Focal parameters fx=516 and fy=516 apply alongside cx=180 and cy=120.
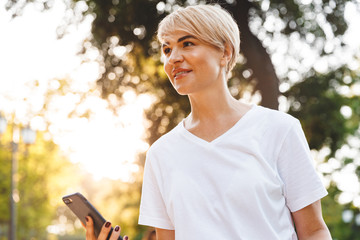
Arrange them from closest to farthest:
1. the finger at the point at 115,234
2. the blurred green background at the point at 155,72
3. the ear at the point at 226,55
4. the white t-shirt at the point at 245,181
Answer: the white t-shirt at the point at 245,181 → the ear at the point at 226,55 → the finger at the point at 115,234 → the blurred green background at the point at 155,72

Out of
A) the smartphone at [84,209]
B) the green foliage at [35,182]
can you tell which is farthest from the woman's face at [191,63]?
the green foliage at [35,182]

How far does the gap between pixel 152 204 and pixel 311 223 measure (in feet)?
2.70

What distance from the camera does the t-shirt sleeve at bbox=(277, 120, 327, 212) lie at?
2.30 m

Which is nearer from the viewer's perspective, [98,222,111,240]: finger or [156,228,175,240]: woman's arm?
[156,228,175,240]: woman's arm

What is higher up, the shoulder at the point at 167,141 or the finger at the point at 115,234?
the shoulder at the point at 167,141

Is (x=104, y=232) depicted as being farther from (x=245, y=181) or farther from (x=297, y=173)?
(x=297, y=173)

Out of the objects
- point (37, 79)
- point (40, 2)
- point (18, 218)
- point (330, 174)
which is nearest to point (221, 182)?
point (40, 2)

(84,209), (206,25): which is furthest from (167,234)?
(206,25)

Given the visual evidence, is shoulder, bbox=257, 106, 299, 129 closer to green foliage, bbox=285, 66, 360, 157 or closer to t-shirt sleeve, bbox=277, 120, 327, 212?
t-shirt sleeve, bbox=277, 120, 327, 212

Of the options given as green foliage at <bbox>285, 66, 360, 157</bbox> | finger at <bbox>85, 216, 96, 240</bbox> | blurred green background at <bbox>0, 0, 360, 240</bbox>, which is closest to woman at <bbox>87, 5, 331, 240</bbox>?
finger at <bbox>85, 216, 96, 240</bbox>

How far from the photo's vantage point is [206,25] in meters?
2.54

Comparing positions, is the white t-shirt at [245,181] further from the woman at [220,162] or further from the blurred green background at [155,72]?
the blurred green background at [155,72]

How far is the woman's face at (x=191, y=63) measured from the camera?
2.54 metres

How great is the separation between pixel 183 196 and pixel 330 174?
1799cm
